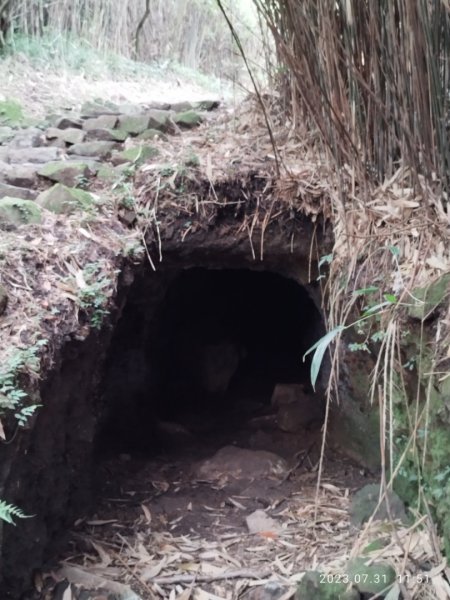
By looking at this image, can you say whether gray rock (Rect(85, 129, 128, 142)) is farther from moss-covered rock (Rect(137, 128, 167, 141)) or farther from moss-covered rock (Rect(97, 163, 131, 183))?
moss-covered rock (Rect(97, 163, 131, 183))

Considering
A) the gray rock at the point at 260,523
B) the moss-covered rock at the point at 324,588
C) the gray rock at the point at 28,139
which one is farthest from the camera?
the gray rock at the point at 28,139

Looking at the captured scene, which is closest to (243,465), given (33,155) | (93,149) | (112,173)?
(112,173)

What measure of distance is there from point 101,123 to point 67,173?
1025 mm

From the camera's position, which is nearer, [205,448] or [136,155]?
[136,155]

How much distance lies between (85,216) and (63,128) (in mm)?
1547

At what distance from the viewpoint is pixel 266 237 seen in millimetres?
3408

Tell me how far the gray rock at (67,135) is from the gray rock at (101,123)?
132mm

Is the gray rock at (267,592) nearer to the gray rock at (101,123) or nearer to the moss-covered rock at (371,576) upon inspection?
the moss-covered rock at (371,576)

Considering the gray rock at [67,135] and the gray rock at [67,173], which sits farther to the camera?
the gray rock at [67,135]

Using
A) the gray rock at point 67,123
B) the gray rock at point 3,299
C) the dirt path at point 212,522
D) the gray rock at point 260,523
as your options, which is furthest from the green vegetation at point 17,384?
the gray rock at point 67,123

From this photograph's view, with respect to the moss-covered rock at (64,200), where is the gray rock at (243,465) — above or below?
below

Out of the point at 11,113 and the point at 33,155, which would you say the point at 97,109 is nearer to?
the point at 11,113

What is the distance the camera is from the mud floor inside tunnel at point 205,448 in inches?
112

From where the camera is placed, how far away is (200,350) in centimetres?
573
